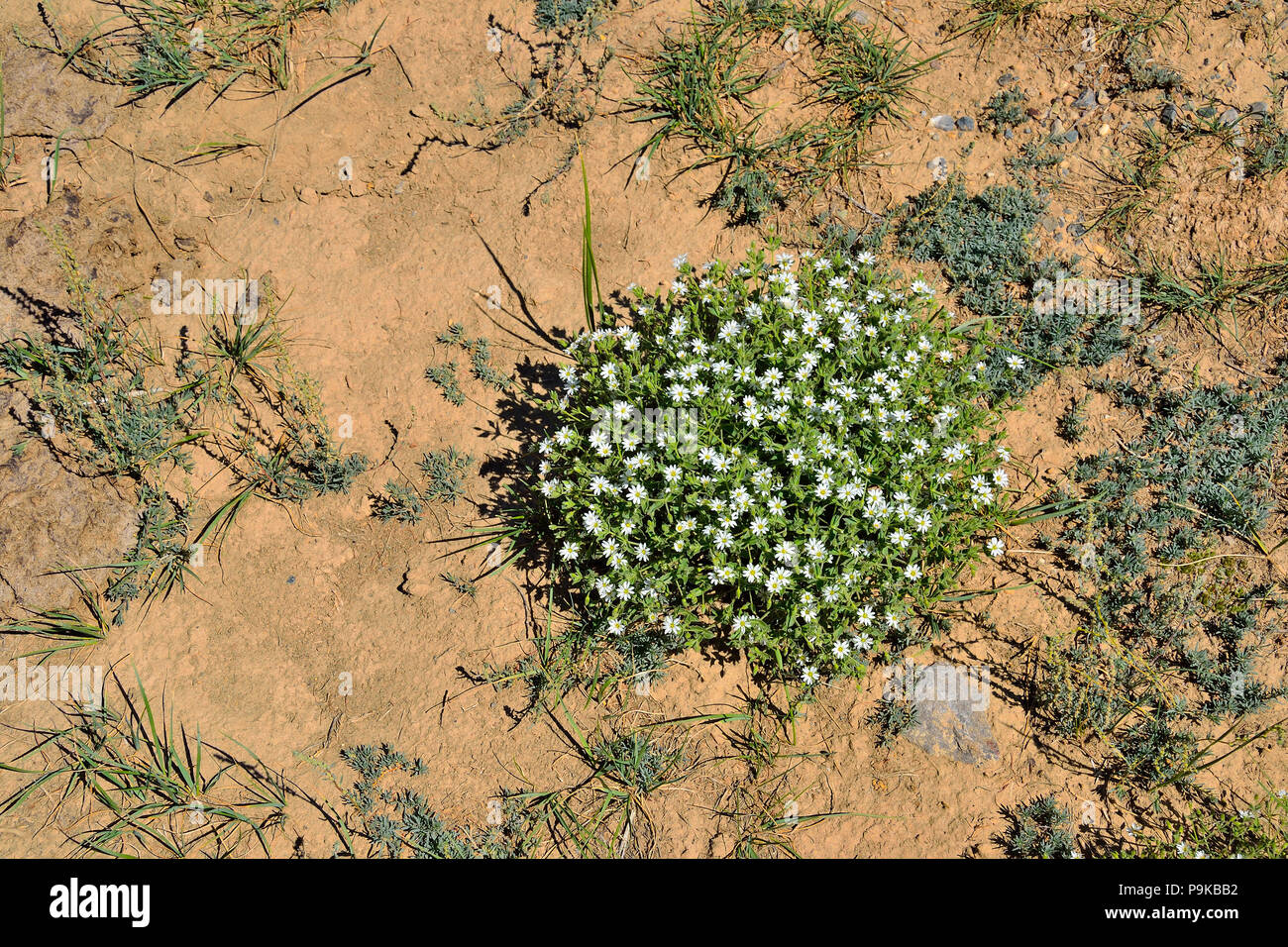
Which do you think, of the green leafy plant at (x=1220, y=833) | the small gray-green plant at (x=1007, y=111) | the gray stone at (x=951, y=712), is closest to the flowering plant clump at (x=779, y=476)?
the gray stone at (x=951, y=712)

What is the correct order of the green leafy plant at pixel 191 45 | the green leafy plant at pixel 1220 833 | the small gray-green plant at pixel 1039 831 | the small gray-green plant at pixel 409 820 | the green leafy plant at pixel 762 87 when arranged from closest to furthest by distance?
the green leafy plant at pixel 1220 833, the small gray-green plant at pixel 1039 831, the small gray-green plant at pixel 409 820, the green leafy plant at pixel 762 87, the green leafy plant at pixel 191 45

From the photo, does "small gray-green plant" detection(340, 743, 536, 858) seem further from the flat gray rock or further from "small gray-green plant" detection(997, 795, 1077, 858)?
the flat gray rock

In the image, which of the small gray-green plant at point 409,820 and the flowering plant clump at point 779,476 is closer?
the flowering plant clump at point 779,476

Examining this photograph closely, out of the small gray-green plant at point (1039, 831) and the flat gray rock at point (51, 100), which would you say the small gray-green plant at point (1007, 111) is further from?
the flat gray rock at point (51, 100)

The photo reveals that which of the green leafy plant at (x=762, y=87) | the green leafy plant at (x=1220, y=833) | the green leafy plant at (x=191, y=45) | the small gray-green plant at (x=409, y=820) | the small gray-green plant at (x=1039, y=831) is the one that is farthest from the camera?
the green leafy plant at (x=191, y=45)

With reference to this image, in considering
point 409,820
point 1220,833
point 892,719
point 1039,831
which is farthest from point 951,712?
point 409,820

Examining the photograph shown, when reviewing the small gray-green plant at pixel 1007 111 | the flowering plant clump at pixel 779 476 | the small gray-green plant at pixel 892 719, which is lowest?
the small gray-green plant at pixel 892 719

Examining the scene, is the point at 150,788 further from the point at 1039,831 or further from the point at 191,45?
the point at 191,45

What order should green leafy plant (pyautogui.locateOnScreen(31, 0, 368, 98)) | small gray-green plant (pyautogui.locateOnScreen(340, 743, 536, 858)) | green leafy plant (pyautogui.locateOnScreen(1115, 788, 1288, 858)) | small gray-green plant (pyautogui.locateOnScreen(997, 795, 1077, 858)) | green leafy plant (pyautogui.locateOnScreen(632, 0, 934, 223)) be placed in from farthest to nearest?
green leafy plant (pyautogui.locateOnScreen(31, 0, 368, 98)) < green leafy plant (pyautogui.locateOnScreen(632, 0, 934, 223)) < small gray-green plant (pyautogui.locateOnScreen(340, 743, 536, 858)) < small gray-green plant (pyautogui.locateOnScreen(997, 795, 1077, 858)) < green leafy plant (pyautogui.locateOnScreen(1115, 788, 1288, 858))

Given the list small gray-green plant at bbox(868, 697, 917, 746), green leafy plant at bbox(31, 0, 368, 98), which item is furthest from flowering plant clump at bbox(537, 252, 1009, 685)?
→ green leafy plant at bbox(31, 0, 368, 98)
